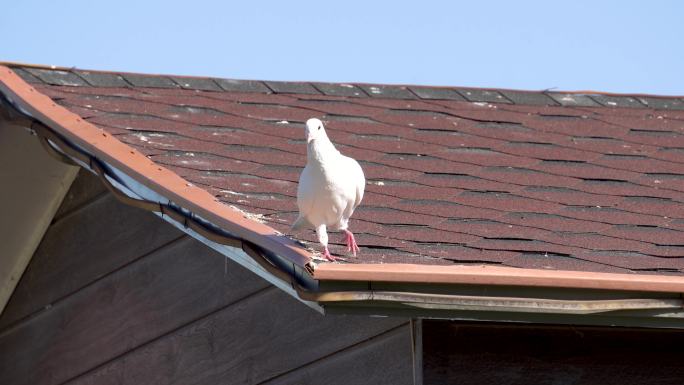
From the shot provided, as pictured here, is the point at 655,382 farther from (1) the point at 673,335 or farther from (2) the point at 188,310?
(2) the point at 188,310

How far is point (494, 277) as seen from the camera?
10.4 ft

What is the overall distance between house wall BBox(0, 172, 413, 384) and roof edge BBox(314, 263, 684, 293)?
28 cm

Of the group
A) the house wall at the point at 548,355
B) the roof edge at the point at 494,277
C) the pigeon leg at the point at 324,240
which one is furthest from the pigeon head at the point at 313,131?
the house wall at the point at 548,355

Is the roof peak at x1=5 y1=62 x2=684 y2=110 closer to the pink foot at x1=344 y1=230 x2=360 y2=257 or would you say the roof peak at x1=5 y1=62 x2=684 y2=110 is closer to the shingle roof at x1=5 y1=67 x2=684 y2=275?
the shingle roof at x1=5 y1=67 x2=684 y2=275

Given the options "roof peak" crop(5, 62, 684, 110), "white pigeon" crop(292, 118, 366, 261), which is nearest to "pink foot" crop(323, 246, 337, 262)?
"white pigeon" crop(292, 118, 366, 261)

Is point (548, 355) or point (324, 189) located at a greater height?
point (324, 189)

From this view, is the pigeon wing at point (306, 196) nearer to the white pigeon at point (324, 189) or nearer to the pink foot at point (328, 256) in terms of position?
the white pigeon at point (324, 189)

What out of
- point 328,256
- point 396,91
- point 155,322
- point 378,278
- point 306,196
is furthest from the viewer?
point 396,91

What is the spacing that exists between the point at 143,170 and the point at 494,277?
1.27 metres

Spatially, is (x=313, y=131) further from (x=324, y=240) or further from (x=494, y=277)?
(x=494, y=277)

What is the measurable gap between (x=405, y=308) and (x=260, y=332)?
814mm

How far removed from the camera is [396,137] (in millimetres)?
5070

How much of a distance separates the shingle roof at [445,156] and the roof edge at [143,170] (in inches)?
6.1

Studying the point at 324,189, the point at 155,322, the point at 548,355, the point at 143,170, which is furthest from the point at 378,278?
the point at 155,322
